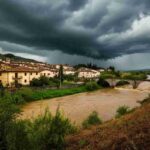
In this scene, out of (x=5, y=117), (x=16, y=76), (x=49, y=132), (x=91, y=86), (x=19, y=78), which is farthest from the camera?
(x=91, y=86)

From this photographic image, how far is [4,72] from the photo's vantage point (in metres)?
52.5

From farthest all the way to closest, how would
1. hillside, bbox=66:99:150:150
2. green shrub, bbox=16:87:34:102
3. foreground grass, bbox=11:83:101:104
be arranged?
foreground grass, bbox=11:83:101:104
green shrub, bbox=16:87:34:102
hillside, bbox=66:99:150:150

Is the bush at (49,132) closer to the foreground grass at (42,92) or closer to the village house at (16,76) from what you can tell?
the foreground grass at (42,92)

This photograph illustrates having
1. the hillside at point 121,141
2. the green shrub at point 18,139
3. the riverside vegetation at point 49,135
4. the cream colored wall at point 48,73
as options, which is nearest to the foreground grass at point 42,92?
the cream colored wall at point 48,73

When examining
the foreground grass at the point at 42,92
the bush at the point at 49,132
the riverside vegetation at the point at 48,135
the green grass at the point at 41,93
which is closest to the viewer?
the riverside vegetation at the point at 48,135

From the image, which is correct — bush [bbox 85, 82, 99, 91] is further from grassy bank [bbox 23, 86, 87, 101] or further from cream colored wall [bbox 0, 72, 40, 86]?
cream colored wall [bbox 0, 72, 40, 86]

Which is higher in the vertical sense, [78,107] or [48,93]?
[48,93]

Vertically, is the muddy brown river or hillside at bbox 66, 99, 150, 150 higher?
hillside at bbox 66, 99, 150, 150

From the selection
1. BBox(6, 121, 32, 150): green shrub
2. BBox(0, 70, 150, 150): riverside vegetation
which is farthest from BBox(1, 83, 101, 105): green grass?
BBox(6, 121, 32, 150): green shrub

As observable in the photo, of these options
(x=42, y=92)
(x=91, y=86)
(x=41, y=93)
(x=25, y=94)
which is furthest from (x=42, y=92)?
(x=91, y=86)

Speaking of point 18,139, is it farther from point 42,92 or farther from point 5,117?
point 42,92

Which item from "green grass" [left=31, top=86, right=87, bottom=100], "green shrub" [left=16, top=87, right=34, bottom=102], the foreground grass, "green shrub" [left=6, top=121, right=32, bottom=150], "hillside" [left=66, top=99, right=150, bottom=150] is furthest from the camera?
"green grass" [left=31, top=86, right=87, bottom=100]

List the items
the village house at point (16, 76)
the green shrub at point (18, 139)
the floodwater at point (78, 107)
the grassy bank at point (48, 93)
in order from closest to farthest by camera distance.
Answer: the green shrub at point (18, 139) → the floodwater at point (78, 107) → the grassy bank at point (48, 93) → the village house at point (16, 76)

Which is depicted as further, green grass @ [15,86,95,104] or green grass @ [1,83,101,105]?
green grass @ [15,86,95,104]
